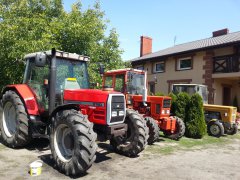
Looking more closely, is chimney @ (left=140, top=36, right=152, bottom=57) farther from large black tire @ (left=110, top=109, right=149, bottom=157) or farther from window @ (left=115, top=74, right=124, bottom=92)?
large black tire @ (left=110, top=109, right=149, bottom=157)

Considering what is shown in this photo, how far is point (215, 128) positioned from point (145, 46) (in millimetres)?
17585

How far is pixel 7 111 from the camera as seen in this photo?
6.93 metres

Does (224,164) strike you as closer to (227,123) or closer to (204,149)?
(204,149)

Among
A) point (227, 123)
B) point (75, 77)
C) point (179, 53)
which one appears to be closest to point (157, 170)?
point (75, 77)

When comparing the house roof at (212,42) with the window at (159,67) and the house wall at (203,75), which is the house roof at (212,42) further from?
the window at (159,67)

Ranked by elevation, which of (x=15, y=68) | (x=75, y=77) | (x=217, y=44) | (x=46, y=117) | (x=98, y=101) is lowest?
(x=46, y=117)

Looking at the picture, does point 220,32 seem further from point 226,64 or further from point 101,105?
point 101,105

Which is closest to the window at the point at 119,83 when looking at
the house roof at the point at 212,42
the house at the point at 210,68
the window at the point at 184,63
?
the house at the point at 210,68

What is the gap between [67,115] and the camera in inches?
187

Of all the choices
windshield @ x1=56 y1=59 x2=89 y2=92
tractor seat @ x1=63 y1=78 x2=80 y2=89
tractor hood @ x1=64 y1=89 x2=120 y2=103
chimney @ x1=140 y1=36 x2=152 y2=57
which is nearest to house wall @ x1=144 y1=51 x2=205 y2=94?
chimney @ x1=140 y1=36 x2=152 y2=57

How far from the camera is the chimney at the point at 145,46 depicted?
26.8 m

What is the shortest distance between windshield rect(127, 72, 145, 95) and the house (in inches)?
259

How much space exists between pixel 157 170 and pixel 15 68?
26.2 feet

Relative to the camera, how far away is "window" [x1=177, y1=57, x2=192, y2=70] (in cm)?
1898
